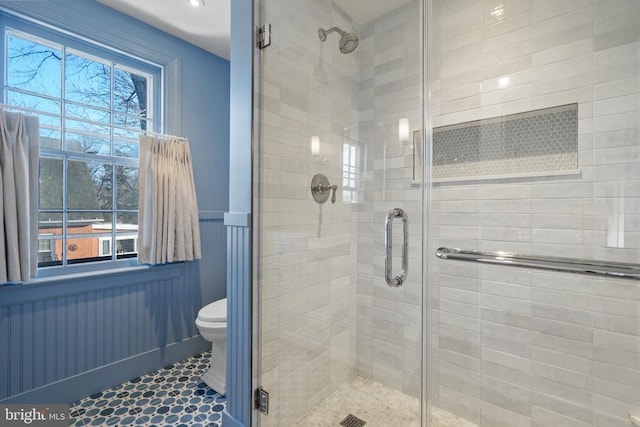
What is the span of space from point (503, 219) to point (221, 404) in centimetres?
190

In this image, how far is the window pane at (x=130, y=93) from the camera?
2107 mm

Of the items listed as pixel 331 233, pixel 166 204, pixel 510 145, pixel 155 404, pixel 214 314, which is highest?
pixel 510 145

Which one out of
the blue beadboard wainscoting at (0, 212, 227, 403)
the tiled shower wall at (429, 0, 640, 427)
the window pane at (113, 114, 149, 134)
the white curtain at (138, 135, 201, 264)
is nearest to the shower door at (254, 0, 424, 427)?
the tiled shower wall at (429, 0, 640, 427)

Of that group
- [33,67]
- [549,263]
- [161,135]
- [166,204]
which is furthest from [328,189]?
[33,67]

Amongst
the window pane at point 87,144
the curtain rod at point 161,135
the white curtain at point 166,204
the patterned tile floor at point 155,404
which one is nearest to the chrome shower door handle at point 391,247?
the patterned tile floor at point 155,404

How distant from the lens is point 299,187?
147 centimetres

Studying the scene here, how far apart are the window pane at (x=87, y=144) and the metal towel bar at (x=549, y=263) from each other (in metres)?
2.29

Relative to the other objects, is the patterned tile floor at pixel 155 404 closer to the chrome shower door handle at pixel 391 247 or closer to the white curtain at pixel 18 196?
the white curtain at pixel 18 196

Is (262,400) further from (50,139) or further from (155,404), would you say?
(50,139)

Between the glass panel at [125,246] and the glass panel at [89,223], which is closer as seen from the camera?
the glass panel at [89,223]

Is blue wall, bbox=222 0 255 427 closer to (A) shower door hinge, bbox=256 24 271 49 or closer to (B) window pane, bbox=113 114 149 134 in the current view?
(A) shower door hinge, bbox=256 24 271 49

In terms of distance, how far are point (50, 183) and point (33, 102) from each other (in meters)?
0.50

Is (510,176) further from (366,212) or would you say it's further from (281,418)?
(281,418)

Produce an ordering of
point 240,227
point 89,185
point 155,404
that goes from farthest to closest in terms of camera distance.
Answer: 1. point 89,185
2. point 155,404
3. point 240,227
